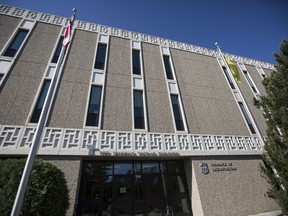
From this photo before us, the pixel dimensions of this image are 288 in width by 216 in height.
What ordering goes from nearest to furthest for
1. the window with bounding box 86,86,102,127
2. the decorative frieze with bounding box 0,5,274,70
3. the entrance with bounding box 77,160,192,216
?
the entrance with bounding box 77,160,192,216 → the window with bounding box 86,86,102,127 → the decorative frieze with bounding box 0,5,274,70

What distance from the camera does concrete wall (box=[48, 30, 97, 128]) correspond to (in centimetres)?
838

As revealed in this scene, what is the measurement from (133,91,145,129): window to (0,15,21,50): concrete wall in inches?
363

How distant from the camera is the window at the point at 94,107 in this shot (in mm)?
8828

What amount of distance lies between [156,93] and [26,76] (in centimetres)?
840

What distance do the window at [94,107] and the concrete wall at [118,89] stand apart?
443mm

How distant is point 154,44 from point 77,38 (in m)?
6.80

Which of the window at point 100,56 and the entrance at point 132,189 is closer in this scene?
the entrance at point 132,189

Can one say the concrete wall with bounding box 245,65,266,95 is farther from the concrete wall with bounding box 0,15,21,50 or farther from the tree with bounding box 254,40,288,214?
the concrete wall with bounding box 0,15,21,50

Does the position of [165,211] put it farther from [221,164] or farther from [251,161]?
[251,161]

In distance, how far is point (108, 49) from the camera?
12.3 m

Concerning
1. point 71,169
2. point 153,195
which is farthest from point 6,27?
point 153,195

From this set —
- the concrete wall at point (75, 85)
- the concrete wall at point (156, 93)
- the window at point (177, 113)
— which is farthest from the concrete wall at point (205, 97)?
the concrete wall at point (75, 85)

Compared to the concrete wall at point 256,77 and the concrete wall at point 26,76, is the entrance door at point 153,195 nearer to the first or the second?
the concrete wall at point 26,76

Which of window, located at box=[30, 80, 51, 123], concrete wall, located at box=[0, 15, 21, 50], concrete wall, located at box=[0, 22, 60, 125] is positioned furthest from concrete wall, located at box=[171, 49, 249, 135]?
concrete wall, located at box=[0, 15, 21, 50]
